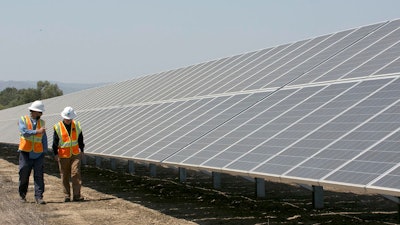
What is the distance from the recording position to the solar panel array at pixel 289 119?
9.74 metres

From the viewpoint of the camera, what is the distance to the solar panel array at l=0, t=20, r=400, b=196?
9742mm

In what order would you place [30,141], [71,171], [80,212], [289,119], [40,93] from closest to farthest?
[289,119], [80,212], [30,141], [71,171], [40,93]

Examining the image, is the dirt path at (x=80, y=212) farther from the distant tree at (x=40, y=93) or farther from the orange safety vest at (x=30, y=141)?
the distant tree at (x=40, y=93)

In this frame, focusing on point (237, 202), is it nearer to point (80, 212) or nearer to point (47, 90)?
point (80, 212)

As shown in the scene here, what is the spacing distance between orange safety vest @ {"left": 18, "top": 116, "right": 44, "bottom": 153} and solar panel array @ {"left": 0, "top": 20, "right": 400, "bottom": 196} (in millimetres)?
1944

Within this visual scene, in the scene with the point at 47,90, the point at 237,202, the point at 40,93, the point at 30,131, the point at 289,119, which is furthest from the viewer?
the point at 40,93

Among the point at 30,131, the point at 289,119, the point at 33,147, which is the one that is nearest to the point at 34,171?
the point at 33,147

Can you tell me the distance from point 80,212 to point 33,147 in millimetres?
2397

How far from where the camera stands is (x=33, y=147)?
15.4 metres

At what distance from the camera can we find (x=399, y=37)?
15.4 meters

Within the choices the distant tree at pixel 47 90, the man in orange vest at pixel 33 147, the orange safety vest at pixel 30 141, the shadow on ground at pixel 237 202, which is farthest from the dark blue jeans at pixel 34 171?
the distant tree at pixel 47 90

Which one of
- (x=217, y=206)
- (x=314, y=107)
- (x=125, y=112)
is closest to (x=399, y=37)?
(x=314, y=107)

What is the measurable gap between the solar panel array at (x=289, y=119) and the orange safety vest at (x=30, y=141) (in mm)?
1944

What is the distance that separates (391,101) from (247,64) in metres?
11.5
